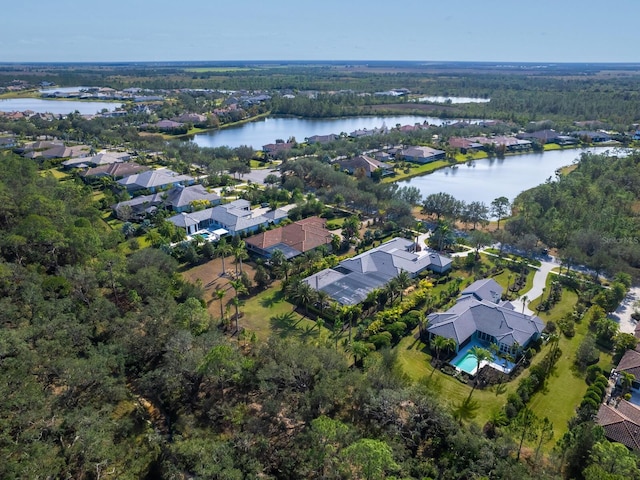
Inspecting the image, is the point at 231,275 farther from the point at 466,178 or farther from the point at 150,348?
the point at 466,178

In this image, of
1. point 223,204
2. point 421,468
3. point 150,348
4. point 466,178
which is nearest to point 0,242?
point 150,348

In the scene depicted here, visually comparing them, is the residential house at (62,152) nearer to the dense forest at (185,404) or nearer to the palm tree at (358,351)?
the dense forest at (185,404)

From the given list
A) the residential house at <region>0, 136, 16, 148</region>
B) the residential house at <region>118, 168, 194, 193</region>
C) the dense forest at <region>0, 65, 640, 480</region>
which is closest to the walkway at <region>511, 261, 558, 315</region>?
the dense forest at <region>0, 65, 640, 480</region>

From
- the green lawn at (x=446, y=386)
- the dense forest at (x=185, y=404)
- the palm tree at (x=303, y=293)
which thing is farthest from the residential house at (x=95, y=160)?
the green lawn at (x=446, y=386)

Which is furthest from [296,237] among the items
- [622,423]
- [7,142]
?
[7,142]

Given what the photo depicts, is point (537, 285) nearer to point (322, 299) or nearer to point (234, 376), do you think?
point (322, 299)

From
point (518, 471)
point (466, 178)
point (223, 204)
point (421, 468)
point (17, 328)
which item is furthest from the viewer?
point (466, 178)
